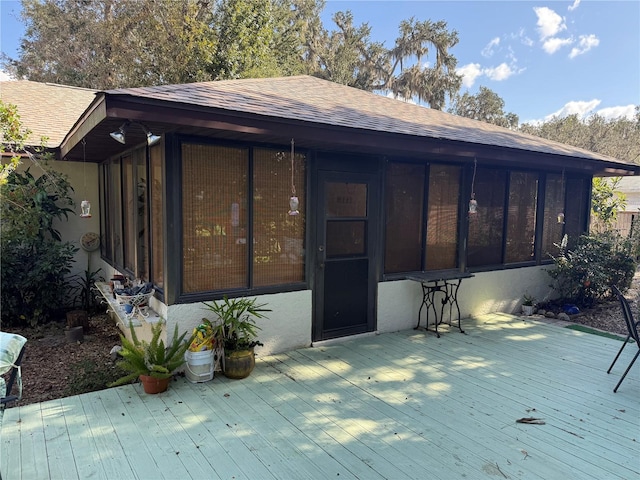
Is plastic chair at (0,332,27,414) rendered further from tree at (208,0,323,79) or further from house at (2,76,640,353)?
tree at (208,0,323,79)

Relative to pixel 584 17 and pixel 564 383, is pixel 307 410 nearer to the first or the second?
pixel 564 383

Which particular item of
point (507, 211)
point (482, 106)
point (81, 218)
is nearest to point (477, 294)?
point (507, 211)

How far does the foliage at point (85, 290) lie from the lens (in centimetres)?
626

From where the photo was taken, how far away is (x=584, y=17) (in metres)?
11.0

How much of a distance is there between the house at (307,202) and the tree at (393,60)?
48.8 ft

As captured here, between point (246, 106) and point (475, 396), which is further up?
point (246, 106)

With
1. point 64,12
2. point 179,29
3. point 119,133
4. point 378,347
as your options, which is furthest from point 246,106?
point 64,12

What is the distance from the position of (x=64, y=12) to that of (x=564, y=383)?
65.0ft

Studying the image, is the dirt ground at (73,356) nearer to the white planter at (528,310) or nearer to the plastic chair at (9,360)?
the white planter at (528,310)

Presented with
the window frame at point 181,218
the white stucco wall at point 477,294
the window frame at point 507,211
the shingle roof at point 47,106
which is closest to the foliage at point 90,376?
the window frame at point 181,218

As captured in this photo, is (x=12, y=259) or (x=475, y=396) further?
(x=12, y=259)

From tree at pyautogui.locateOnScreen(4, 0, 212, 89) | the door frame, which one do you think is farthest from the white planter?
tree at pyautogui.locateOnScreen(4, 0, 212, 89)

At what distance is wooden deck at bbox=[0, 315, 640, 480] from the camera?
7.76 ft

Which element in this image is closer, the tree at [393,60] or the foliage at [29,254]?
the foliage at [29,254]
